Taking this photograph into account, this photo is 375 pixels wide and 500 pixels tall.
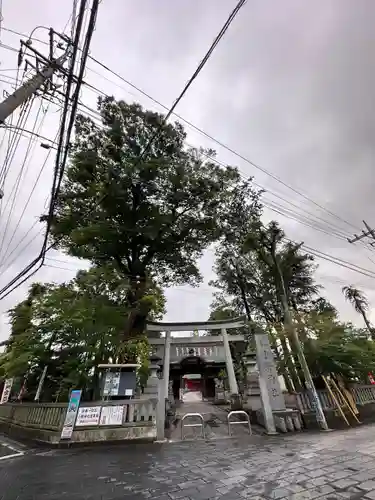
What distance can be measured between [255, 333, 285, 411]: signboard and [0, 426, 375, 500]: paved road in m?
2.15

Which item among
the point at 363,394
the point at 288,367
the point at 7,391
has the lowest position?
the point at 363,394

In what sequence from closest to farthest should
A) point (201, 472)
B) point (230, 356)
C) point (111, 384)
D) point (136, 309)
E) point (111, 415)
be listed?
point (201, 472)
point (111, 415)
point (111, 384)
point (136, 309)
point (230, 356)

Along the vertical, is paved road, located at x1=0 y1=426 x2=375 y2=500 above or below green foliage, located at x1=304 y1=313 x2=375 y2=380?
below

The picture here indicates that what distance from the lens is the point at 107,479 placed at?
412 cm

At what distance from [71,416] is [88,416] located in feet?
1.47

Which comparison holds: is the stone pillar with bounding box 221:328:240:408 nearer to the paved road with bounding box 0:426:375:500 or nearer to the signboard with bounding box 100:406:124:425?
the paved road with bounding box 0:426:375:500

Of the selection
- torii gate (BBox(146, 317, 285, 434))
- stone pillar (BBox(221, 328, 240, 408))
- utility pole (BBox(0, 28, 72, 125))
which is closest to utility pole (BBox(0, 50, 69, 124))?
utility pole (BBox(0, 28, 72, 125))

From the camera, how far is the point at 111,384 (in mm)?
8344

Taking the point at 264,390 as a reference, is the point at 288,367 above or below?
above

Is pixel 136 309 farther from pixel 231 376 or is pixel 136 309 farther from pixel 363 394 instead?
pixel 363 394

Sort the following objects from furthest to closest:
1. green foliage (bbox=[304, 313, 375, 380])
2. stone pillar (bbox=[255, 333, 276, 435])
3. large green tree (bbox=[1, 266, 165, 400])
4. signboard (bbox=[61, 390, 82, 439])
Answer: green foliage (bbox=[304, 313, 375, 380]) → large green tree (bbox=[1, 266, 165, 400]) → stone pillar (bbox=[255, 333, 276, 435]) → signboard (bbox=[61, 390, 82, 439])

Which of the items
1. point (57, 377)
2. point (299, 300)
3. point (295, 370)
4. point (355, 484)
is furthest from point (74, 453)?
point (299, 300)

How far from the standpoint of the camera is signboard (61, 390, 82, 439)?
7057 millimetres

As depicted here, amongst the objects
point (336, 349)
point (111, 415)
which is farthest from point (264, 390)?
point (111, 415)
